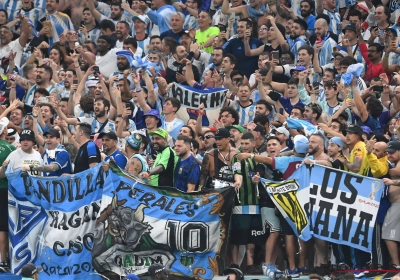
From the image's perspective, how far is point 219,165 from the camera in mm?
17047

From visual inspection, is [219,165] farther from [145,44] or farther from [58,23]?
[58,23]

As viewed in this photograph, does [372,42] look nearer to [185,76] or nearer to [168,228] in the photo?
[185,76]

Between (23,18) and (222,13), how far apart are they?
440 centimetres

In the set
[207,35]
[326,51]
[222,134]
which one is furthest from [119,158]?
[207,35]

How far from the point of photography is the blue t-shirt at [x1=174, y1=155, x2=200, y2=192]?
17453 mm

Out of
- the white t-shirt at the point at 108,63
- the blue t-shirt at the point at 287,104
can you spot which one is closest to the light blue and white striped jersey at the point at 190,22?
the white t-shirt at the point at 108,63

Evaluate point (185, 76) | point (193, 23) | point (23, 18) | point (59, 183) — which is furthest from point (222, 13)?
point (59, 183)

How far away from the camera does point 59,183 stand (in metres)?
17.8

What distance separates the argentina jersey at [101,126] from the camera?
20.3 meters

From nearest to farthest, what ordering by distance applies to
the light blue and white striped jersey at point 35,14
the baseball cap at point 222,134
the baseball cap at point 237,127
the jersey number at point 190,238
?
1. the jersey number at point 190,238
2. the baseball cap at point 222,134
3. the baseball cap at point 237,127
4. the light blue and white striped jersey at point 35,14

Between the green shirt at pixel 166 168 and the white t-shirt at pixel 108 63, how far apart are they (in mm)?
5769

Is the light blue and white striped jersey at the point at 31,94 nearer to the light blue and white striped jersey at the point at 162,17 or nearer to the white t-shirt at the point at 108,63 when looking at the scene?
the white t-shirt at the point at 108,63

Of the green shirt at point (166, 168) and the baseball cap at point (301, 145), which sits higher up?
the baseball cap at point (301, 145)

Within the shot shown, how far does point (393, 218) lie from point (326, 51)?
6.31m
